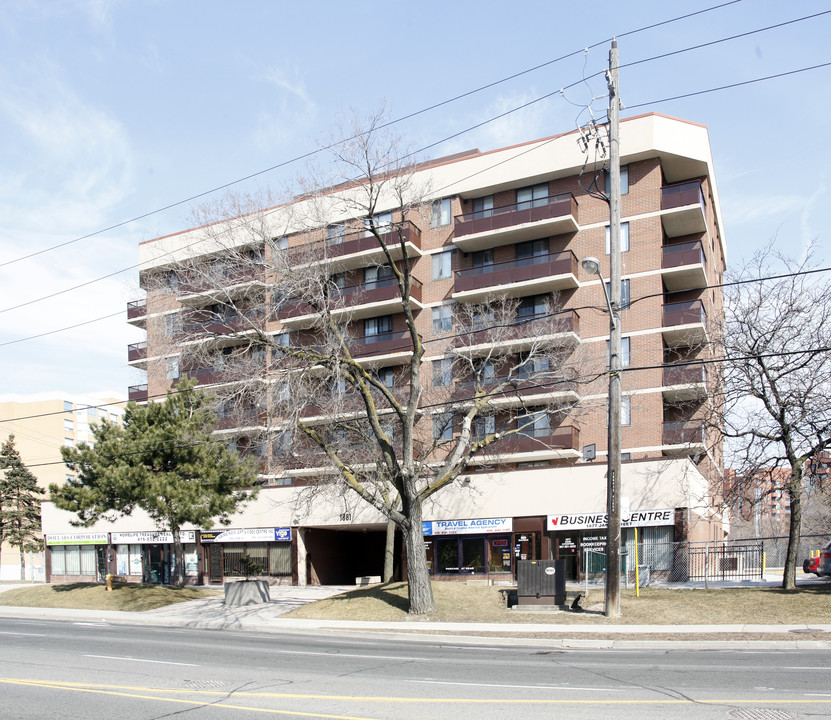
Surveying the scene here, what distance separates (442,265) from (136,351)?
708 inches

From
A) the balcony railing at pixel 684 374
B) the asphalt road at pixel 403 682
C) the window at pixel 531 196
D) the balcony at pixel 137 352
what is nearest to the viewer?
the asphalt road at pixel 403 682

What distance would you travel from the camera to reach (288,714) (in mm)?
9055

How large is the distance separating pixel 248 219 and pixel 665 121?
2266 centimetres

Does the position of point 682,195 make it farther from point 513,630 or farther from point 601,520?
point 513,630

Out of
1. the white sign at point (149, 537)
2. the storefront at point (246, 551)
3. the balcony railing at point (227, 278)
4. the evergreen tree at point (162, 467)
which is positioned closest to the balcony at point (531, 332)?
the evergreen tree at point (162, 467)

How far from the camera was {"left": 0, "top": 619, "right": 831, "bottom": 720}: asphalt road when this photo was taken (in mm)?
9219

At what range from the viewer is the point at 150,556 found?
46375 millimetres

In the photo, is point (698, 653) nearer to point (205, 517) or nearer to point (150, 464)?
point (205, 517)

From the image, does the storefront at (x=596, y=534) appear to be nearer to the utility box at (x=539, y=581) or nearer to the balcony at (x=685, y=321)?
the utility box at (x=539, y=581)

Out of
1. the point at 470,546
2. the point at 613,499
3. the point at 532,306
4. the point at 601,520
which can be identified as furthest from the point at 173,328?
the point at 532,306

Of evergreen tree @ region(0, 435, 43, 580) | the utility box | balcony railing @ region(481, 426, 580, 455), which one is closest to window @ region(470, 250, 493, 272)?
balcony railing @ region(481, 426, 580, 455)

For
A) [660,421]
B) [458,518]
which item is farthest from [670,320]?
[458,518]

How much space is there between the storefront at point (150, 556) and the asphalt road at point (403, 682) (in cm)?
2754

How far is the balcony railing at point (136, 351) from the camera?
43675 mm
